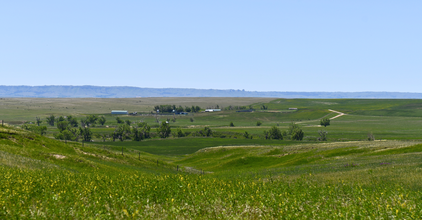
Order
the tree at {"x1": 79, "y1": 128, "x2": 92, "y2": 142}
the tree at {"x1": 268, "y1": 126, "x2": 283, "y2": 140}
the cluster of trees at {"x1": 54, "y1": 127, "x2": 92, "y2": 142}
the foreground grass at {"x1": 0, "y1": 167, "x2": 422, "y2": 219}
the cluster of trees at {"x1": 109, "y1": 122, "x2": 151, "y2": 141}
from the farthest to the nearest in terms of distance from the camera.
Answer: the tree at {"x1": 268, "y1": 126, "x2": 283, "y2": 140} → the cluster of trees at {"x1": 109, "y1": 122, "x2": 151, "y2": 141} → the tree at {"x1": 79, "y1": 128, "x2": 92, "y2": 142} → the cluster of trees at {"x1": 54, "y1": 127, "x2": 92, "y2": 142} → the foreground grass at {"x1": 0, "y1": 167, "x2": 422, "y2": 219}

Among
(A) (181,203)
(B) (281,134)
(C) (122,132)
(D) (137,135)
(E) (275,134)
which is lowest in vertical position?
(D) (137,135)

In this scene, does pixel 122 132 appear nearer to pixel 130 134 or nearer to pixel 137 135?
pixel 130 134

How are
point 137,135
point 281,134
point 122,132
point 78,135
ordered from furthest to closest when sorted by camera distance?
point 281,134
point 122,132
point 78,135
point 137,135

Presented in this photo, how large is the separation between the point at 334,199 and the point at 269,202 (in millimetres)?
4104

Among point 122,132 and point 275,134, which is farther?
point 122,132

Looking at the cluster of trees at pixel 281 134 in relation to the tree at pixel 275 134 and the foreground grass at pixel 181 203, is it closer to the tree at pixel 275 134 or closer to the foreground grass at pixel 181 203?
the tree at pixel 275 134

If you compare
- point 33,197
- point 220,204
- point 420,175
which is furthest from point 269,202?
point 420,175

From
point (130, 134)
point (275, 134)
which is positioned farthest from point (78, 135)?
point (275, 134)

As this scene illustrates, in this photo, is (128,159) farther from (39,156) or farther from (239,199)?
(239,199)

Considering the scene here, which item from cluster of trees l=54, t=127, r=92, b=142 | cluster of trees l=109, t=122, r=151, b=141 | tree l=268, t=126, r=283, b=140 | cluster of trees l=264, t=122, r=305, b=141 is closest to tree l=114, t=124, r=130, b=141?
cluster of trees l=109, t=122, r=151, b=141

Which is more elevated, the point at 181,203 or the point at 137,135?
the point at 181,203

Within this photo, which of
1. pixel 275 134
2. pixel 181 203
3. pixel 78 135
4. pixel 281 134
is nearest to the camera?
pixel 181 203

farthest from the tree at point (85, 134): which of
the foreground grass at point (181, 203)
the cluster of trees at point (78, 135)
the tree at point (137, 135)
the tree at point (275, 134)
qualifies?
the foreground grass at point (181, 203)

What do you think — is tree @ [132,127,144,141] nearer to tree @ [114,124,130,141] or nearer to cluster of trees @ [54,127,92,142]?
tree @ [114,124,130,141]
